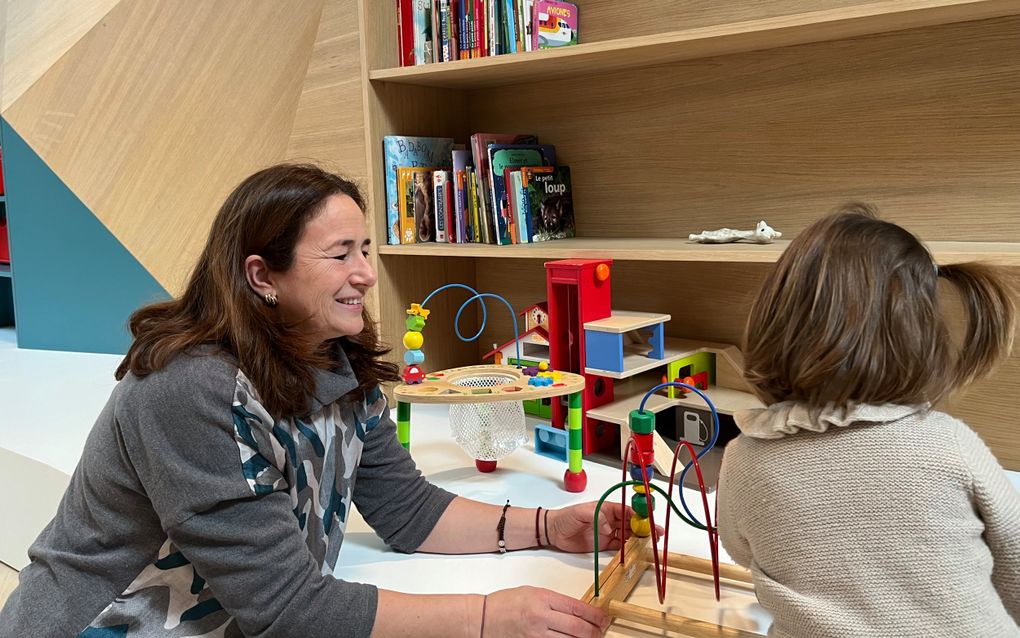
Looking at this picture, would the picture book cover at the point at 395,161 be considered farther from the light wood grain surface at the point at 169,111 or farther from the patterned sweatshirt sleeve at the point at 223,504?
the patterned sweatshirt sleeve at the point at 223,504

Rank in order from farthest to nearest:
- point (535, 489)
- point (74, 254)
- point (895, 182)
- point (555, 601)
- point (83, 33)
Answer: point (74, 254)
point (83, 33)
point (895, 182)
point (535, 489)
point (555, 601)

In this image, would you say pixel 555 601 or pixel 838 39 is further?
pixel 838 39

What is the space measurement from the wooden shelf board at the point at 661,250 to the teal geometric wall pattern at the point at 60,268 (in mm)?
1321

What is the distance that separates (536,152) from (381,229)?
359 millimetres

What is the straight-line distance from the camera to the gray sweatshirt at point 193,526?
2.67ft

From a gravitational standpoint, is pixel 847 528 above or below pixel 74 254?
below

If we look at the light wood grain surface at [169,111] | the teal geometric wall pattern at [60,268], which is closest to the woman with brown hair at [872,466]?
the light wood grain surface at [169,111]

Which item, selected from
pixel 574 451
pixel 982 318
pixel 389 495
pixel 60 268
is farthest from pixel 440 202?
pixel 60 268

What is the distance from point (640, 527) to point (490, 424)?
0.36 m

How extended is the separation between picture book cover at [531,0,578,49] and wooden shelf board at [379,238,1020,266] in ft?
1.24

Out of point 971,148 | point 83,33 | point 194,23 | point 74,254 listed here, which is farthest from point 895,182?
point 74,254

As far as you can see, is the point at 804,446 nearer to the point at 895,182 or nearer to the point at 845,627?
the point at 845,627

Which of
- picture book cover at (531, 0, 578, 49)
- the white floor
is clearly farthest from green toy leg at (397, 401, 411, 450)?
picture book cover at (531, 0, 578, 49)

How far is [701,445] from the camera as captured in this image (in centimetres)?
147
